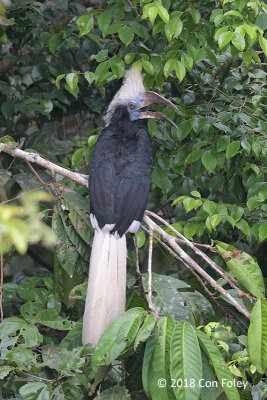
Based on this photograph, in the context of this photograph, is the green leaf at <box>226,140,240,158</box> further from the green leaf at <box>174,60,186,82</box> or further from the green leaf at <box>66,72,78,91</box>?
the green leaf at <box>66,72,78,91</box>

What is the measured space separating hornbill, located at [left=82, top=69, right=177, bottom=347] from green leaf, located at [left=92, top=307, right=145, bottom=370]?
380mm

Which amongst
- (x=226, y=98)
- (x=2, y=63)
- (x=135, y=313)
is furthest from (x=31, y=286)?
(x=2, y=63)

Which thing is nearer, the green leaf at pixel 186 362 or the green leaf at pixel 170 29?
the green leaf at pixel 186 362

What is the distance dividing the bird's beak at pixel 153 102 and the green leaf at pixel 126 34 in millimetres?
394

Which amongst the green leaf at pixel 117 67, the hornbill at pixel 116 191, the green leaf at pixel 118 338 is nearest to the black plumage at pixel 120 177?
the hornbill at pixel 116 191

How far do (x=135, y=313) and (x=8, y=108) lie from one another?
1.97 meters

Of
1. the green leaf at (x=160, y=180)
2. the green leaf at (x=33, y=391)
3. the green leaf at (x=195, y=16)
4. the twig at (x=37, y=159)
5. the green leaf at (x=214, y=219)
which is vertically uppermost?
A: the green leaf at (x=195, y=16)

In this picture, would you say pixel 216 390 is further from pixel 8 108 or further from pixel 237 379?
pixel 8 108

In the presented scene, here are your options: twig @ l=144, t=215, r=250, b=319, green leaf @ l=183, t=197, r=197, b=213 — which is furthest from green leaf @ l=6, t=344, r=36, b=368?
green leaf @ l=183, t=197, r=197, b=213

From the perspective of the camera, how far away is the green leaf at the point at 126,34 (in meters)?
2.67

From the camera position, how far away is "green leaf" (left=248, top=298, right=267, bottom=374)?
1960 millimetres

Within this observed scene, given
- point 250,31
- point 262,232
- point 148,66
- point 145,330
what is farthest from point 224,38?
point 145,330

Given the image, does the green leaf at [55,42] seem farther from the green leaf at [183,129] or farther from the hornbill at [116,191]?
the green leaf at [183,129]

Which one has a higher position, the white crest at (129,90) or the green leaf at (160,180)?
the white crest at (129,90)
